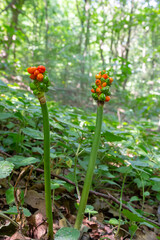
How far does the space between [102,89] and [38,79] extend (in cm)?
36

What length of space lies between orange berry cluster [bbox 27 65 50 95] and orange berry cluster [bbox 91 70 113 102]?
1.01ft

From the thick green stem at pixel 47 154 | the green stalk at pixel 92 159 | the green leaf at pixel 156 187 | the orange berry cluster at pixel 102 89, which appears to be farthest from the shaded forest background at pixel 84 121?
the orange berry cluster at pixel 102 89

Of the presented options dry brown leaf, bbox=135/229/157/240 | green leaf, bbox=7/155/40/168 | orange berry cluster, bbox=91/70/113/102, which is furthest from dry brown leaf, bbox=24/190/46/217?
orange berry cluster, bbox=91/70/113/102

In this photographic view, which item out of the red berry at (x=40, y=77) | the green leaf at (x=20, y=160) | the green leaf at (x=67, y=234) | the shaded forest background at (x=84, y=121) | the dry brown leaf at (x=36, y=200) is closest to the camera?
the red berry at (x=40, y=77)

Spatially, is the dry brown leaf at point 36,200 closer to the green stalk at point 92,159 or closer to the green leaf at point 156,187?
the green stalk at point 92,159

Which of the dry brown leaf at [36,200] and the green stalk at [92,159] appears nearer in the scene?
the green stalk at [92,159]

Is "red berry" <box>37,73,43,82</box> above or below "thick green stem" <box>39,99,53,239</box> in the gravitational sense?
above

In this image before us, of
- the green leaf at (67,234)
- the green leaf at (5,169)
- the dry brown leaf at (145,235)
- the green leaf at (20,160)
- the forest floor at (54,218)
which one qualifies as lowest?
the dry brown leaf at (145,235)

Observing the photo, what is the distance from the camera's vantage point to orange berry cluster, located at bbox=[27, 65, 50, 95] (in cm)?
69

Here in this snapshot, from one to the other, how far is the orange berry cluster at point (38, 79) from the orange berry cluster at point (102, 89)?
31cm

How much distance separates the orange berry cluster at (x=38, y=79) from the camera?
2.25 feet

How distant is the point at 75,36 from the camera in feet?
30.3

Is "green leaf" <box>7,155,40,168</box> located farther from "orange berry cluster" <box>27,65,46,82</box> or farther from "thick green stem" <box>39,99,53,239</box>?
"orange berry cluster" <box>27,65,46,82</box>

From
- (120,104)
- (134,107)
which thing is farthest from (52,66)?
(134,107)
